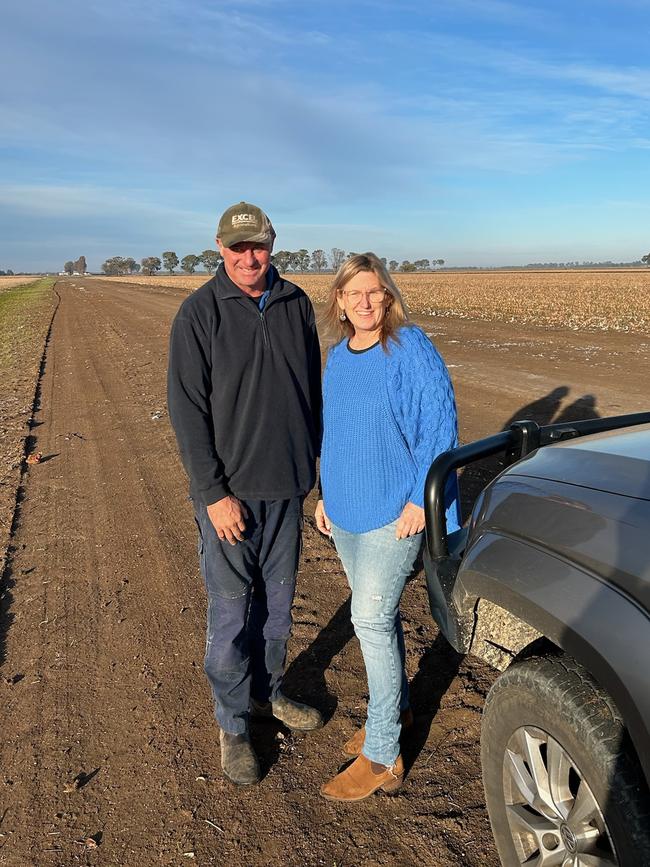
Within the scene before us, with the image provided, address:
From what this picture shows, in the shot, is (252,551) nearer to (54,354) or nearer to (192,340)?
(192,340)

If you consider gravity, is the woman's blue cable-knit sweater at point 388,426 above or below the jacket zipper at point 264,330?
below

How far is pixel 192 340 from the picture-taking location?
241 centimetres

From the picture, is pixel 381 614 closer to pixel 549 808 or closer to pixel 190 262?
pixel 549 808

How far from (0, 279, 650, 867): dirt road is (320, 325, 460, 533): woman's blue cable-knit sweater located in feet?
3.71

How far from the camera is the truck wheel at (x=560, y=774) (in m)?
1.44

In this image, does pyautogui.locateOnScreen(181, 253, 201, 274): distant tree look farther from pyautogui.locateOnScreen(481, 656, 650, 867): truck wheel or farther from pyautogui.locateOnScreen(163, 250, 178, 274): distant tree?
pyautogui.locateOnScreen(481, 656, 650, 867): truck wheel

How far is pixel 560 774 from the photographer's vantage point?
167cm

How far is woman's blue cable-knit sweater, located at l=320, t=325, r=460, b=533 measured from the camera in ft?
7.29

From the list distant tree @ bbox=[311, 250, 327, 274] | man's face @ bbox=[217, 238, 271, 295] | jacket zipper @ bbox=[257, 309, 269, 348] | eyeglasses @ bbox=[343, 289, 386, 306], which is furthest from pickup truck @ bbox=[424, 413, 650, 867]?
distant tree @ bbox=[311, 250, 327, 274]

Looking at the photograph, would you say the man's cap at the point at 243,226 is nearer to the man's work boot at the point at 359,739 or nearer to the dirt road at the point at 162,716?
the man's work boot at the point at 359,739

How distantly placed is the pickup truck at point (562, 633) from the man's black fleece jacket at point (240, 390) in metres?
0.68

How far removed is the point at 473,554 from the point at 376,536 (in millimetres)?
429

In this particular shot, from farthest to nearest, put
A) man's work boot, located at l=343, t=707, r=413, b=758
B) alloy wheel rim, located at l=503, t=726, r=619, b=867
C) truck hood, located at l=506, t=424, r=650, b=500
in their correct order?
man's work boot, located at l=343, t=707, r=413, b=758 → truck hood, located at l=506, t=424, r=650, b=500 → alloy wheel rim, located at l=503, t=726, r=619, b=867

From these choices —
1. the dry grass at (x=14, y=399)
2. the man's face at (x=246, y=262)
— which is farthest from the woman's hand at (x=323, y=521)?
the dry grass at (x=14, y=399)
